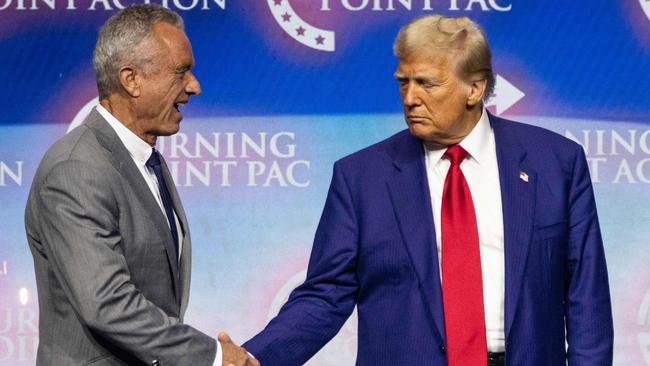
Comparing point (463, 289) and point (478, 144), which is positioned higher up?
point (478, 144)

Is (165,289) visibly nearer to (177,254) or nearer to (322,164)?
(177,254)

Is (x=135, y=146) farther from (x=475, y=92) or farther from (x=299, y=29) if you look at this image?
(x=299, y=29)

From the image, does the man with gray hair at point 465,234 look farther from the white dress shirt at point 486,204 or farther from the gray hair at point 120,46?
the gray hair at point 120,46

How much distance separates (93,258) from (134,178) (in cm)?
26

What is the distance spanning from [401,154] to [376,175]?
3.3 inches

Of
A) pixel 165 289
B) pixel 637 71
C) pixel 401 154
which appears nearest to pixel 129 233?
pixel 165 289

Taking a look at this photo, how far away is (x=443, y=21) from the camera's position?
3176 mm

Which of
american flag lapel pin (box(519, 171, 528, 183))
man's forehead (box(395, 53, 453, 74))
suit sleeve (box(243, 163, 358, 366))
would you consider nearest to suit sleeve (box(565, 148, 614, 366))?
american flag lapel pin (box(519, 171, 528, 183))

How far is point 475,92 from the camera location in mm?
3217

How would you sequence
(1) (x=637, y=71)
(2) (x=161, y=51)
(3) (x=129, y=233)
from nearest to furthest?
(3) (x=129, y=233)
(2) (x=161, y=51)
(1) (x=637, y=71)

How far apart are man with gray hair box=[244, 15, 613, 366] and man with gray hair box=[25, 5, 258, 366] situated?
423 millimetres

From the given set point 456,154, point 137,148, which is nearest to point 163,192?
point 137,148

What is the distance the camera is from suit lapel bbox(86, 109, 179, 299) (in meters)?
3.07

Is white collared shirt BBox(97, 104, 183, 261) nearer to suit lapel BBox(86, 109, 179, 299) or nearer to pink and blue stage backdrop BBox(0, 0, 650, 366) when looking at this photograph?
suit lapel BBox(86, 109, 179, 299)
